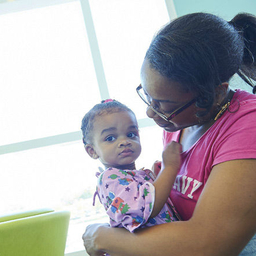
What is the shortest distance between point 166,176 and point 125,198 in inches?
6.4

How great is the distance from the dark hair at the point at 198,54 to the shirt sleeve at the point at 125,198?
1.20 ft

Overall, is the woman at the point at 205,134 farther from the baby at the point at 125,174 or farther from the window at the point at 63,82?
the window at the point at 63,82

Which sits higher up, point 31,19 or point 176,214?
point 31,19

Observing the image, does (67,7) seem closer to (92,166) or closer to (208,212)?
(92,166)

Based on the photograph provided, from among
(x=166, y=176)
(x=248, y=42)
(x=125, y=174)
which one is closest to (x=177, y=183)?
(x=166, y=176)

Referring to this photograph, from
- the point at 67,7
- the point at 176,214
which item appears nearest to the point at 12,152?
the point at 67,7

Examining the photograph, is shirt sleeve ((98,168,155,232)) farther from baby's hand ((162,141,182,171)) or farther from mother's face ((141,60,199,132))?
mother's face ((141,60,199,132))

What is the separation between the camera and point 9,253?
1.73 meters

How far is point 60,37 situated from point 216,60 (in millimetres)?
2545

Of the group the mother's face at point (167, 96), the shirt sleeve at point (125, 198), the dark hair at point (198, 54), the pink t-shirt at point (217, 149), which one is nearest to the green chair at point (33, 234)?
the shirt sleeve at point (125, 198)

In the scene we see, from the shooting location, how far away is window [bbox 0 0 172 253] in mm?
3215

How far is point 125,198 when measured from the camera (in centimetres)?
114

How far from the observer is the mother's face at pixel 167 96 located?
1.16m

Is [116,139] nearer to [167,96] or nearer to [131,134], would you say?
[131,134]
